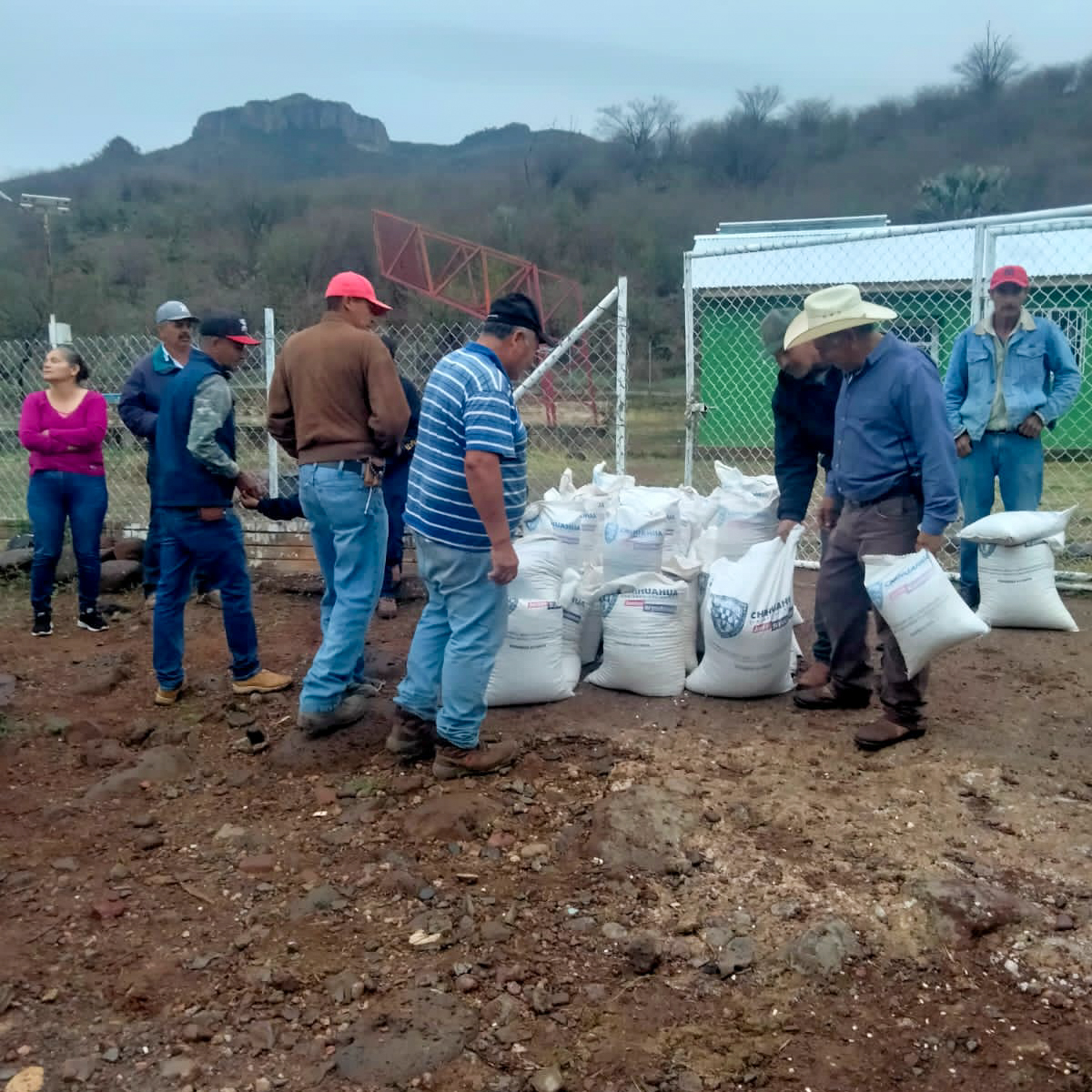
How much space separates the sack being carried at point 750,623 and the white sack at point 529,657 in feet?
2.05

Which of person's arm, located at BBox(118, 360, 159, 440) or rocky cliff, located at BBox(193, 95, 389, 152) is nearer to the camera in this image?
person's arm, located at BBox(118, 360, 159, 440)

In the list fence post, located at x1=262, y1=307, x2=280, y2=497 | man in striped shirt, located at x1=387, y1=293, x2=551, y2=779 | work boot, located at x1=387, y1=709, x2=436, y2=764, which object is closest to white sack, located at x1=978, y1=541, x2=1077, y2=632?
man in striped shirt, located at x1=387, y1=293, x2=551, y2=779

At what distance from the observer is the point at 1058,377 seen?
5.56 metres

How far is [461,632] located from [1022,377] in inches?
135

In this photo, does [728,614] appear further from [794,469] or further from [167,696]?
[167,696]

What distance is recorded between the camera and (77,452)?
19.7 ft

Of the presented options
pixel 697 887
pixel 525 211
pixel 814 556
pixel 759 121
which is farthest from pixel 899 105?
pixel 697 887

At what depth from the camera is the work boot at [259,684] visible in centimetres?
476

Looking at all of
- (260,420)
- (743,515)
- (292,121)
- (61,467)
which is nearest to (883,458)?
(743,515)

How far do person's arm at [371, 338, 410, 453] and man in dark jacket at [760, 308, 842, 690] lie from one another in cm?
151

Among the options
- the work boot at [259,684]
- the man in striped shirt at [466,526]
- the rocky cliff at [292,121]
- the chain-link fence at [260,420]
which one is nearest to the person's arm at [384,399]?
the man in striped shirt at [466,526]

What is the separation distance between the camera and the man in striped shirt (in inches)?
138

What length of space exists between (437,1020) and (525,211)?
55.8 m

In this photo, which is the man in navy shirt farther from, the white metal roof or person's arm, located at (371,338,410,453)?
the white metal roof
